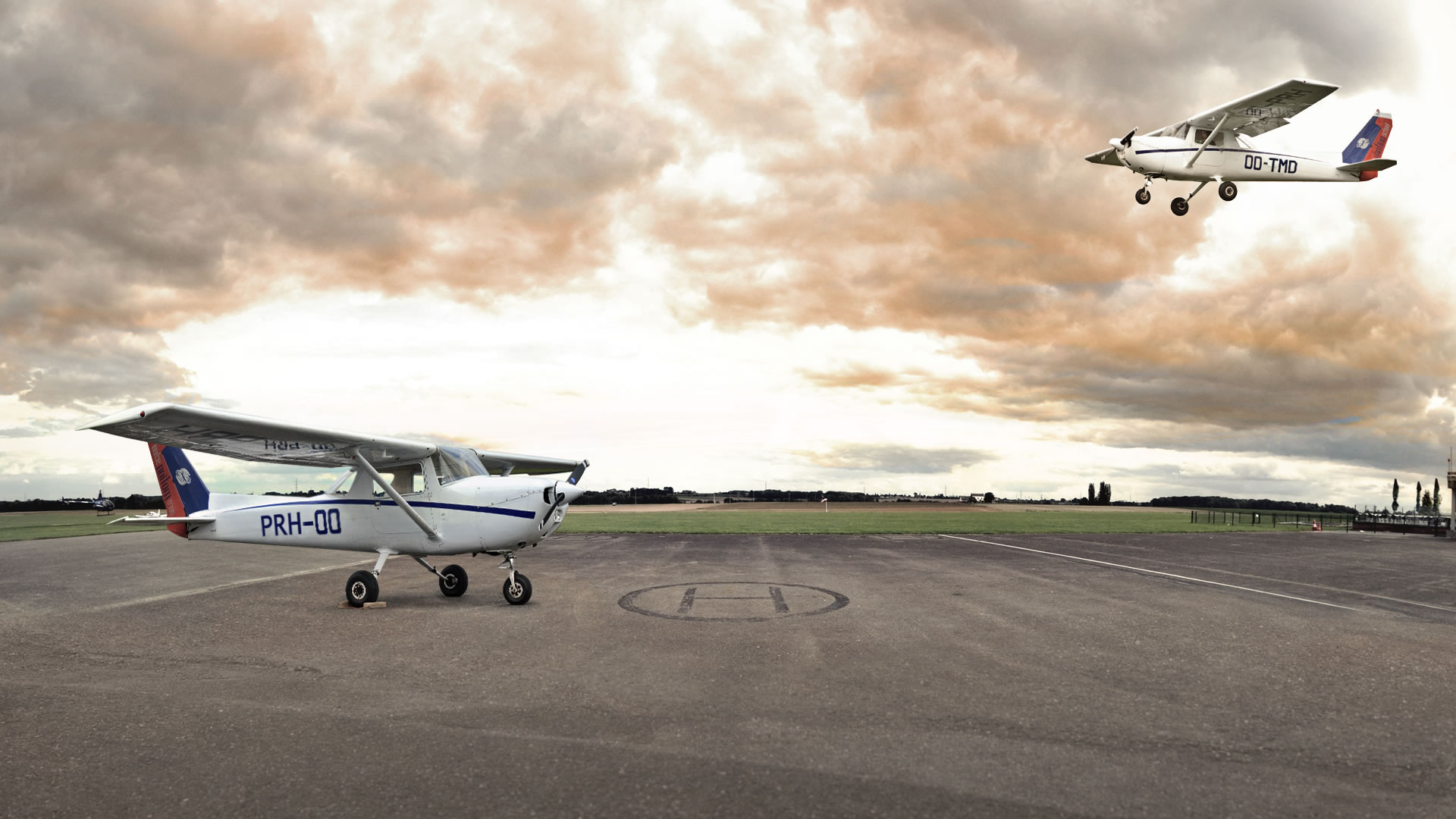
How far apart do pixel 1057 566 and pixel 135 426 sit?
18.5 meters

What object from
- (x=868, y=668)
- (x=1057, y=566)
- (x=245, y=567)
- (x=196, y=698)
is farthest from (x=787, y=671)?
(x=245, y=567)

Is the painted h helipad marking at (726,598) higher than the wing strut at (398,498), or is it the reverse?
the wing strut at (398,498)

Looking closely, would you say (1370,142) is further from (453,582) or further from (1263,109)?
(453,582)

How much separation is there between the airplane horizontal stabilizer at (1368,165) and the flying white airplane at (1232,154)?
0.02m

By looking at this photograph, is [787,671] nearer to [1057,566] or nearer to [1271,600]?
[1271,600]

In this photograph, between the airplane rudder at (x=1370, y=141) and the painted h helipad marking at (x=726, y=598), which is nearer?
the painted h helipad marking at (x=726, y=598)

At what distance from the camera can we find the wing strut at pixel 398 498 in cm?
1208

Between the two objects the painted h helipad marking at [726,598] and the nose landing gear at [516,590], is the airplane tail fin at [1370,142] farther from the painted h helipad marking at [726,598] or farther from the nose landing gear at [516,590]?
the nose landing gear at [516,590]

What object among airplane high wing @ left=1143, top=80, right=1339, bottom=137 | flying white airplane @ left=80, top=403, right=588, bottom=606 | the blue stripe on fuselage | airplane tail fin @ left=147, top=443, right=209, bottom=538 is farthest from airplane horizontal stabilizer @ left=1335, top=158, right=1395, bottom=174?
airplane tail fin @ left=147, top=443, right=209, bottom=538

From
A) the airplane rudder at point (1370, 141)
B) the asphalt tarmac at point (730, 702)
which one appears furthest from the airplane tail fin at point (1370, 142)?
the asphalt tarmac at point (730, 702)

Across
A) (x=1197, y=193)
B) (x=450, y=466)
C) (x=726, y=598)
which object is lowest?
(x=726, y=598)

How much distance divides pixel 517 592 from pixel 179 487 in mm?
6992

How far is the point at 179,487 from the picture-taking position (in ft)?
45.1

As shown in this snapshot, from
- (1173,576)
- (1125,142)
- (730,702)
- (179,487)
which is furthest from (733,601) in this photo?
(1125,142)
